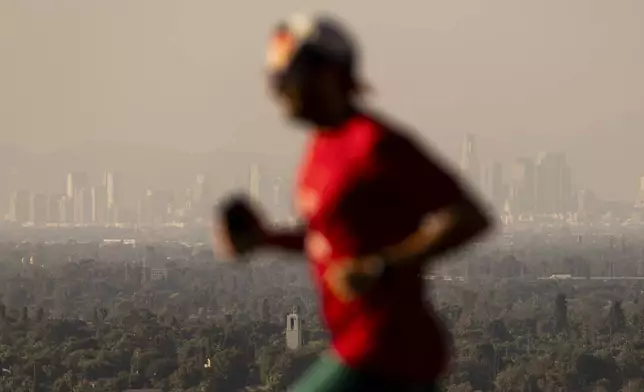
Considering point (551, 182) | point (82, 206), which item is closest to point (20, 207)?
point (82, 206)

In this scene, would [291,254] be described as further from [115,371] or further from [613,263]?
[613,263]

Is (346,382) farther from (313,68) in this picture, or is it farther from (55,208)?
(55,208)

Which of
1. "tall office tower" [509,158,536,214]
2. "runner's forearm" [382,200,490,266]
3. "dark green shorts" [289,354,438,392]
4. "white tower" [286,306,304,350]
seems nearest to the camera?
"runner's forearm" [382,200,490,266]

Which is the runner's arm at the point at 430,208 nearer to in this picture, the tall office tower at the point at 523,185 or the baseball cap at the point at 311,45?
the baseball cap at the point at 311,45

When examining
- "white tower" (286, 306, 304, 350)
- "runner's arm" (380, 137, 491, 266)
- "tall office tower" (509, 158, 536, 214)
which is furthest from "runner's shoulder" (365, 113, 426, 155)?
"tall office tower" (509, 158, 536, 214)

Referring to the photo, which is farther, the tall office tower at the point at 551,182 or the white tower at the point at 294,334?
the tall office tower at the point at 551,182

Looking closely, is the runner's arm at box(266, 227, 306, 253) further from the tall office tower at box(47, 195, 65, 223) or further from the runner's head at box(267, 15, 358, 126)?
the tall office tower at box(47, 195, 65, 223)

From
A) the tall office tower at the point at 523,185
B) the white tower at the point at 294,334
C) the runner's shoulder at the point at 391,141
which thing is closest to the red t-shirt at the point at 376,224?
the runner's shoulder at the point at 391,141
